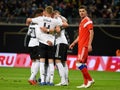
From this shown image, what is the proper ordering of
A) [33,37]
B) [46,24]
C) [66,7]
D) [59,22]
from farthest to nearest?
[66,7] < [33,37] < [59,22] < [46,24]

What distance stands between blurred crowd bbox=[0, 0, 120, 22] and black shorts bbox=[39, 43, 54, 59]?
50.2 ft

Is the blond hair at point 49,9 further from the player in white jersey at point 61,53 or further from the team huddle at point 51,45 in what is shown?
the player in white jersey at point 61,53

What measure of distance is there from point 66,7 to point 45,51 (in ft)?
55.7

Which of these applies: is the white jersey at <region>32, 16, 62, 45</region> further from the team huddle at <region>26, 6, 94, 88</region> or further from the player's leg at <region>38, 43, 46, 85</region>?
the player's leg at <region>38, 43, 46, 85</region>

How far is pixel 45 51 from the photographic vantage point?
713 inches

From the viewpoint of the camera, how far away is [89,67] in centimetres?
2955

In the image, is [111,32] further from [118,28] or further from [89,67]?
[89,67]

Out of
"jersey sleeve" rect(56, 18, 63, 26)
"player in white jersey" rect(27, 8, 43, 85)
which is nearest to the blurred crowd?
"player in white jersey" rect(27, 8, 43, 85)

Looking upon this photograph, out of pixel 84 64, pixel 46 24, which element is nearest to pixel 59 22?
pixel 46 24

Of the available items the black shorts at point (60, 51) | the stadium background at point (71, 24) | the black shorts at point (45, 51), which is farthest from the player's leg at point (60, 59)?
the stadium background at point (71, 24)

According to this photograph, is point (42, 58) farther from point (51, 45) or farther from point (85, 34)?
point (85, 34)

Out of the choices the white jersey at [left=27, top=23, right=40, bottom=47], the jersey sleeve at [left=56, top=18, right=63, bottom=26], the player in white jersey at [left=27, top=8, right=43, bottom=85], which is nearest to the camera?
the jersey sleeve at [left=56, top=18, right=63, bottom=26]

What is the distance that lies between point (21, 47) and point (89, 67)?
6470mm

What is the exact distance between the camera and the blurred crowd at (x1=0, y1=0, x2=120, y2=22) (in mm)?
33891
